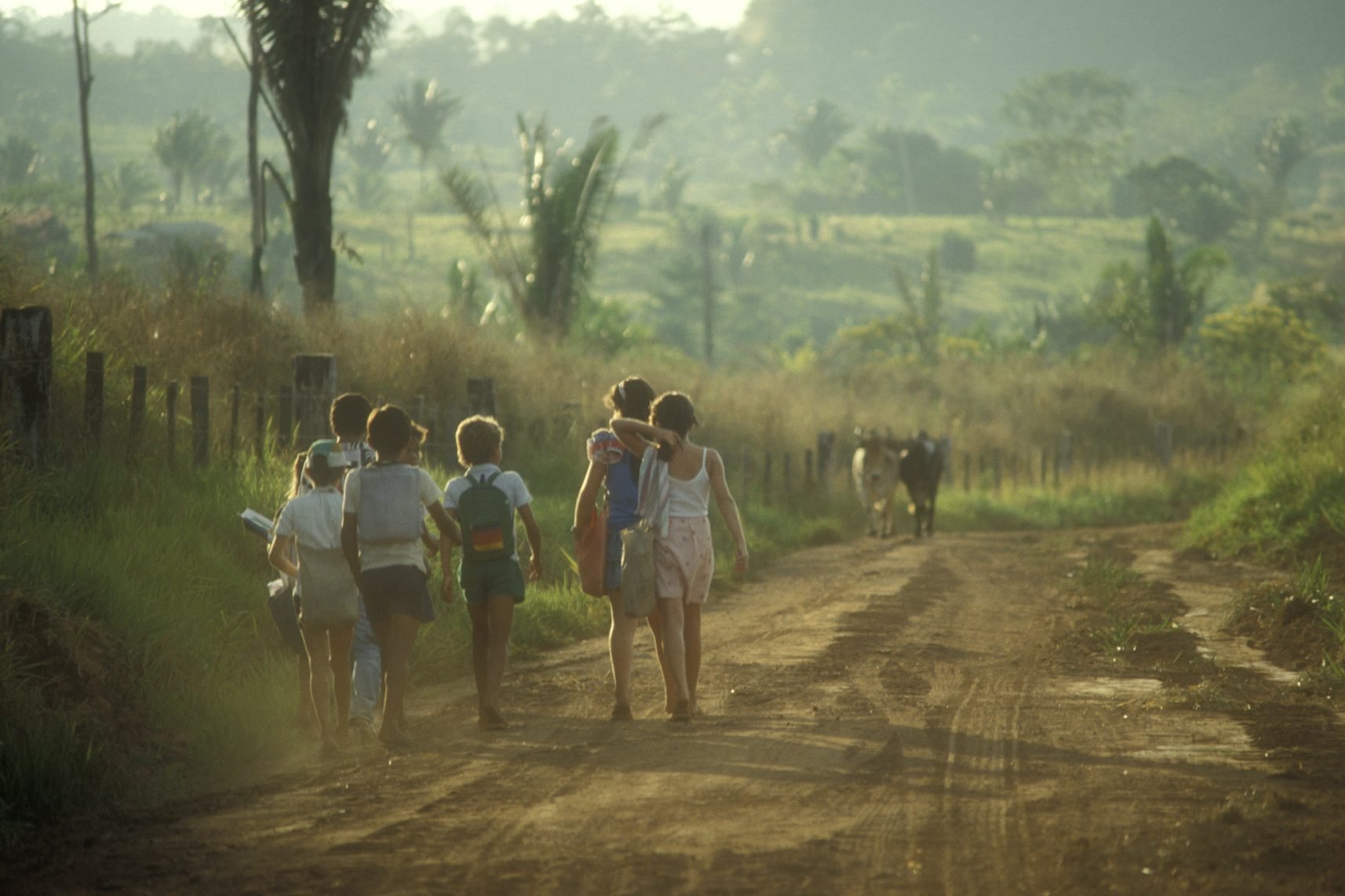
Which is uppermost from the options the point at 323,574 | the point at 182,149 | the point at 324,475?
the point at 182,149

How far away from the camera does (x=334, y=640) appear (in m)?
8.54

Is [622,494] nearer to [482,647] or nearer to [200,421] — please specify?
[482,647]

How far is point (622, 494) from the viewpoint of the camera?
9477 millimetres

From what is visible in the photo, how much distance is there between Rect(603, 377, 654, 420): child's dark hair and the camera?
950cm

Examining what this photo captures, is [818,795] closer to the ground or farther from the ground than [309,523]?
closer to the ground

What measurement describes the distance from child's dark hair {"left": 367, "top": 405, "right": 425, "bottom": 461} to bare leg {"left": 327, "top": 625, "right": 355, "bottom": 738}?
0.91 meters

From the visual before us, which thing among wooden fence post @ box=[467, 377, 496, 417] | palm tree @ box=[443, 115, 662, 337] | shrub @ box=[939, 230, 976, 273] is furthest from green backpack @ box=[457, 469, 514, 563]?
shrub @ box=[939, 230, 976, 273]

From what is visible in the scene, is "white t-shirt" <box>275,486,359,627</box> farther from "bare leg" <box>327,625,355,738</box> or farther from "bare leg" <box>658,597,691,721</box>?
"bare leg" <box>658,597,691,721</box>

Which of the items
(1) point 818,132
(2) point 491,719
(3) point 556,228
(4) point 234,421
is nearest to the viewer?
(2) point 491,719

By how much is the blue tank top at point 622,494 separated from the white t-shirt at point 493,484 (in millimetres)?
657

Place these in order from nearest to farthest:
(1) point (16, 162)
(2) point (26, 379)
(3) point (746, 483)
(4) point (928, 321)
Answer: (2) point (26, 379)
(3) point (746, 483)
(4) point (928, 321)
(1) point (16, 162)

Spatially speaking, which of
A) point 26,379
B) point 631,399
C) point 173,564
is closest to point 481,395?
point 26,379

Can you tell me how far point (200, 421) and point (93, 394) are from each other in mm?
1066

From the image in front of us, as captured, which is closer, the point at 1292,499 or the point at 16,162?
the point at 1292,499
